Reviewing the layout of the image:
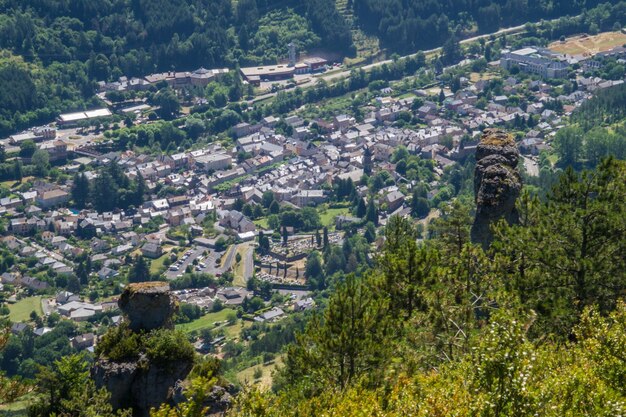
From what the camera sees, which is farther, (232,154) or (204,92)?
(204,92)

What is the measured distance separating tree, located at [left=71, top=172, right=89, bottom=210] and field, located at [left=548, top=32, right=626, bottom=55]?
70068 mm

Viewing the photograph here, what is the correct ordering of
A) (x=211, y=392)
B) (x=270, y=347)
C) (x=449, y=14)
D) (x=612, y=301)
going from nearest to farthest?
1. (x=211, y=392)
2. (x=612, y=301)
3. (x=270, y=347)
4. (x=449, y=14)

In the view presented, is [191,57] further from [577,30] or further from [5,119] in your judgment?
[577,30]

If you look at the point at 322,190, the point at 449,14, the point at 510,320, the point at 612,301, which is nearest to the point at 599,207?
the point at 612,301

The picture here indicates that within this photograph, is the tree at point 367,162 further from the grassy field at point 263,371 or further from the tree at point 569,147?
the grassy field at point 263,371

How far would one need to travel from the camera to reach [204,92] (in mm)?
129250

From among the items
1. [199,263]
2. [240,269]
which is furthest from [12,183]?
[240,269]

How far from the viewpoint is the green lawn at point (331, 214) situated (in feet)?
317

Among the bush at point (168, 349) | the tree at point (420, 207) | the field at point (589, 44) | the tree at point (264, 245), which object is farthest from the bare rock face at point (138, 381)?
the field at point (589, 44)

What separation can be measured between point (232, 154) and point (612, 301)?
86536 mm

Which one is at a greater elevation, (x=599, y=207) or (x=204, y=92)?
(x=599, y=207)

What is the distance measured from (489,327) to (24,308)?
67450mm

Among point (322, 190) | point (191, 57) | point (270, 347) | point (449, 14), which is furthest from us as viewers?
point (449, 14)

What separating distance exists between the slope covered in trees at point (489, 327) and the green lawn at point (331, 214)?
61.7 metres
